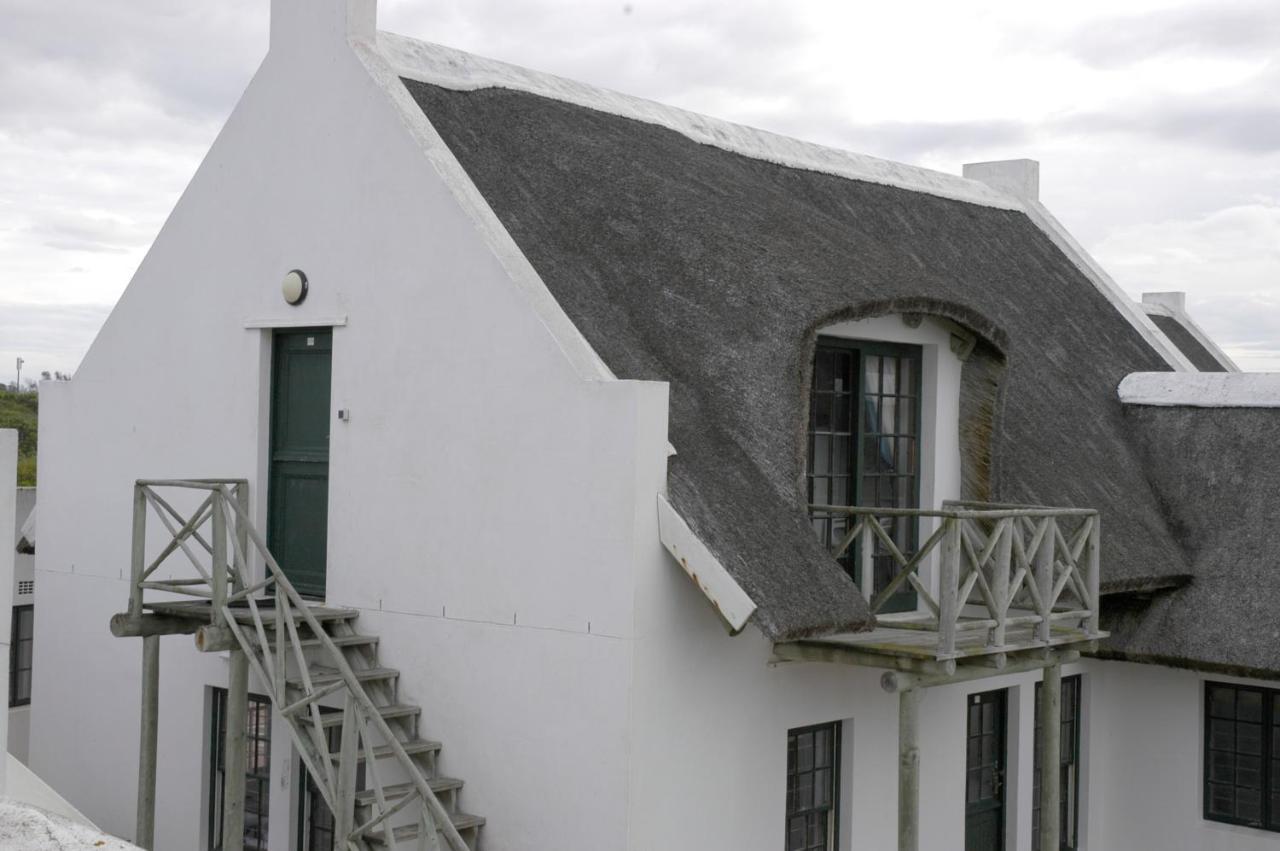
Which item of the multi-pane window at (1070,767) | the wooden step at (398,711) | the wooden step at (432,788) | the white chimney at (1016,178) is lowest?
the multi-pane window at (1070,767)

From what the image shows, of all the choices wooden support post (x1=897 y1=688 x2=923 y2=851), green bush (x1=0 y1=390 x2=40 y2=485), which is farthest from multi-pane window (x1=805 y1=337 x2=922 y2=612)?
green bush (x1=0 y1=390 x2=40 y2=485)

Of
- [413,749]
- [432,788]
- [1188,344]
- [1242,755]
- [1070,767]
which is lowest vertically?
[1070,767]

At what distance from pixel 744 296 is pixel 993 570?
108 inches

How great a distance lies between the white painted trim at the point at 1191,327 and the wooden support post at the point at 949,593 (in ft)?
42.6

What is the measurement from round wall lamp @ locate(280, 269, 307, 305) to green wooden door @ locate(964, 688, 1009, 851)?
252 inches

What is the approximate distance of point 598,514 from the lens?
8984mm

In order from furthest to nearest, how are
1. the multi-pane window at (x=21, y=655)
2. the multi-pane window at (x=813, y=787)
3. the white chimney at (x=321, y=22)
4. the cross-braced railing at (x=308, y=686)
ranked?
the multi-pane window at (x=21, y=655)
the white chimney at (x=321, y=22)
the multi-pane window at (x=813, y=787)
the cross-braced railing at (x=308, y=686)

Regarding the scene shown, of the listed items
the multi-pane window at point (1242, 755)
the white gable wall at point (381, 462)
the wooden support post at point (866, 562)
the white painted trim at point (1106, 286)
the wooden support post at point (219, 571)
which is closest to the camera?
the white gable wall at point (381, 462)

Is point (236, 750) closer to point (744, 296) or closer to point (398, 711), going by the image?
point (398, 711)

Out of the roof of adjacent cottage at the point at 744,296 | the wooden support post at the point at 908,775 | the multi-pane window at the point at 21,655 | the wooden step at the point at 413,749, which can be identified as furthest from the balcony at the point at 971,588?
the multi-pane window at the point at 21,655

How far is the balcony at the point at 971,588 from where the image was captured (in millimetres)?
9344

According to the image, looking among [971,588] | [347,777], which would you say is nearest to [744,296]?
[971,588]

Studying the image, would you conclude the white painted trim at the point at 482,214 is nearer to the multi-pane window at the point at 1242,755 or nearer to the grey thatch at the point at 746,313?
the grey thatch at the point at 746,313

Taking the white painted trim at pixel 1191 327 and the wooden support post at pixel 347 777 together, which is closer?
the wooden support post at pixel 347 777
